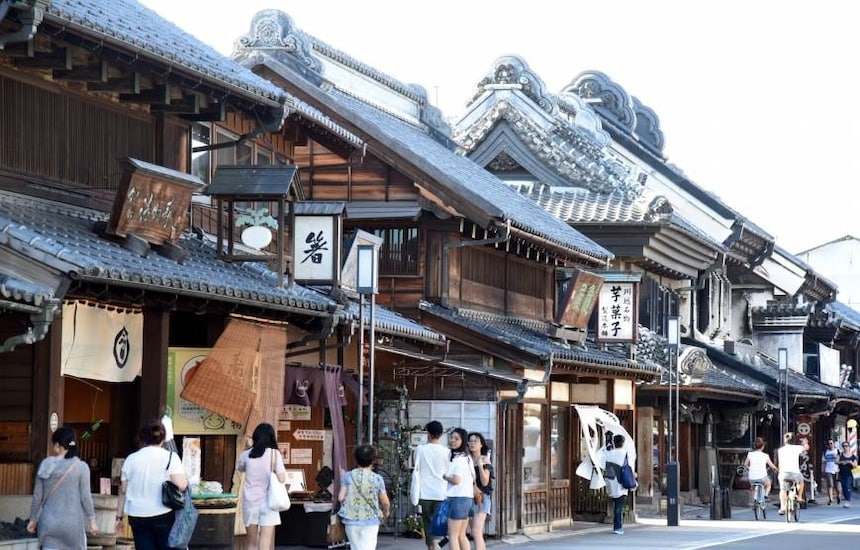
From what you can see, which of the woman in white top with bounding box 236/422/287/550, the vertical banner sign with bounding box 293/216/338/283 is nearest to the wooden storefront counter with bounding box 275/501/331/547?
the vertical banner sign with bounding box 293/216/338/283

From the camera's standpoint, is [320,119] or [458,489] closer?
[458,489]

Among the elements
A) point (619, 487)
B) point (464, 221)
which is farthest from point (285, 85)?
point (619, 487)

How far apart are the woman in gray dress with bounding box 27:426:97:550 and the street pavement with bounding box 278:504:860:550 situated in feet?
27.7

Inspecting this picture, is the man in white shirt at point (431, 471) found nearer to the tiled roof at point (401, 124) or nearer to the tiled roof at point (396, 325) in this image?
the tiled roof at point (396, 325)

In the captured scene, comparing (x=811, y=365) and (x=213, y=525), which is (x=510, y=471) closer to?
(x=213, y=525)

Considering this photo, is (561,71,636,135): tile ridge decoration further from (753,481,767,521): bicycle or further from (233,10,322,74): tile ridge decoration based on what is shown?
(233,10,322,74): tile ridge decoration

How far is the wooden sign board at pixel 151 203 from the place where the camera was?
18.6m

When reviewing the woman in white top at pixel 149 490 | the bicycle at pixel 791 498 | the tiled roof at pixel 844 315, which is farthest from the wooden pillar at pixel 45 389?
the tiled roof at pixel 844 315

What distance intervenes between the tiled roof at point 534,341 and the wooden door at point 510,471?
48.2 inches

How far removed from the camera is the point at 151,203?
1911cm

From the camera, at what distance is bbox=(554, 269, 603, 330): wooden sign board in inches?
1288

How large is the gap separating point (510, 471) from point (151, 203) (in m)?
11.5

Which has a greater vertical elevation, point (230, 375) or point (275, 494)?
point (230, 375)

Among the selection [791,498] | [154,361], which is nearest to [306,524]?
[154,361]
